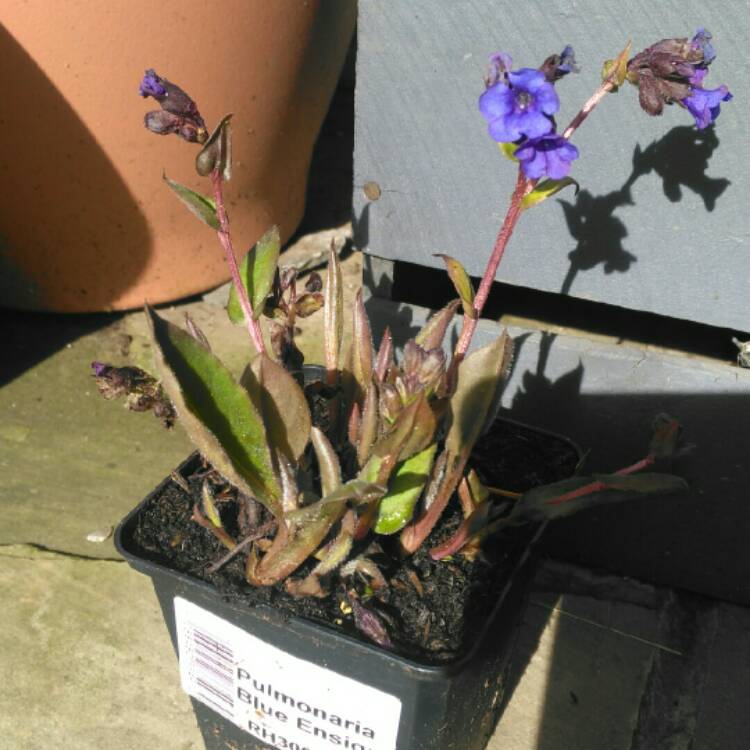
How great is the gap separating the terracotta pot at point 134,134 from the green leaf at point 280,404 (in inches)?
29.3

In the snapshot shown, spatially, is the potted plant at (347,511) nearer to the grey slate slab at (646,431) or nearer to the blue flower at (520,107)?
the blue flower at (520,107)

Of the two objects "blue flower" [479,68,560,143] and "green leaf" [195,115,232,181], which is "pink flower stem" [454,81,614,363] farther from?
"green leaf" [195,115,232,181]

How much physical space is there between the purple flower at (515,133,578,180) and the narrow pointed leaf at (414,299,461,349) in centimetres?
24

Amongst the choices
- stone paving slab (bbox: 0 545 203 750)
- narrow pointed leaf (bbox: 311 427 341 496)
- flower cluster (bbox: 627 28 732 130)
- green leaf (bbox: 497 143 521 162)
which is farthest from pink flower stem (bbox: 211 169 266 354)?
stone paving slab (bbox: 0 545 203 750)

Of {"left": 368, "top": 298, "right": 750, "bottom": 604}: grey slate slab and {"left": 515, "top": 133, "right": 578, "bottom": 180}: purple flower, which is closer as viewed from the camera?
{"left": 515, "top": 133, "right": 578, "bottom": 180}: purple flower

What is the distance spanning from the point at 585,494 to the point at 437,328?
0.22 m

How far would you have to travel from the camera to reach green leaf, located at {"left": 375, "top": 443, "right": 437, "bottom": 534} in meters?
0.81

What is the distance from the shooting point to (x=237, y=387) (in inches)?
30.4

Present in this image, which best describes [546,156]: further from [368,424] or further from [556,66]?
[368,424]

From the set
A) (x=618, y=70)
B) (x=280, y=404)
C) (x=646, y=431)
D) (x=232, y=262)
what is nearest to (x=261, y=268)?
(x=232, y=262)

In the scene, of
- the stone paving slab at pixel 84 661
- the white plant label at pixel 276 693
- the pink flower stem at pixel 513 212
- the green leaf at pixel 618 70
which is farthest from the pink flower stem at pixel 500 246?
the stone paving slab at pixel 84 661

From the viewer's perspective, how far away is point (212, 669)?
2.94ft

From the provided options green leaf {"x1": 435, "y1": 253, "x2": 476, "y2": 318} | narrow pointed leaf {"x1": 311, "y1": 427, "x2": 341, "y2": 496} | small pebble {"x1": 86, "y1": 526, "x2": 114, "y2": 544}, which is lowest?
small pebble {"x1": 86, "y1": 526, "x2": 114, "y2": 544}

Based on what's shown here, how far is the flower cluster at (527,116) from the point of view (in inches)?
25.4
